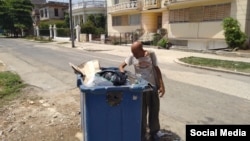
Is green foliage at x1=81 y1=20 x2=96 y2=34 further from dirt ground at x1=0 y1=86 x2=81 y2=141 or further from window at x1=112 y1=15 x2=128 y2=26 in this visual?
dirt ground at x1=0 y1=86 x2=81 y2=141

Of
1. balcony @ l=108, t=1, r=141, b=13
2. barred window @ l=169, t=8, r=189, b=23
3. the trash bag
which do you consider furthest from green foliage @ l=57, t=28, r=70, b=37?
the trash bag

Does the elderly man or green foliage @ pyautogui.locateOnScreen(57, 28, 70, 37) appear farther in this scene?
green foliage @ pyautogui.locateOnScreen(57, 28, 70, 37)

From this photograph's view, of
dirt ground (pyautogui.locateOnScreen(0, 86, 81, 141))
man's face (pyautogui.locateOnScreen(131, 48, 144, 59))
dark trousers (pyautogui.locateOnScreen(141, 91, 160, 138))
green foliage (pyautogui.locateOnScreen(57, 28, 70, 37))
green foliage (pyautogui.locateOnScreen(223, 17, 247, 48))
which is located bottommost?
dirt ground (pyautogui.locateOnScreen(0, 86, 81, 141))

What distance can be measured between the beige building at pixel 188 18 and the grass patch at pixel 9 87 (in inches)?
604

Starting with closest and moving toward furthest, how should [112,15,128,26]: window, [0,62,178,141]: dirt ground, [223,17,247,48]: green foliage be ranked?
[0,62,178,141]: dirt ground, [223,17,247,48]: green foliage, [112,15,128,26]: window

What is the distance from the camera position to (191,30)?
926 inches

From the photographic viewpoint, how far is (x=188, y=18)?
24.1m

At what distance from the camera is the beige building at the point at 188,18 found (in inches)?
780

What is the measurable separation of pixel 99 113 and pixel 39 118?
104 inches

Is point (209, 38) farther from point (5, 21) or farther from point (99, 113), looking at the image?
point (5, 21)

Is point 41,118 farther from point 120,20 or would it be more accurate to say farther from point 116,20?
point 116,20

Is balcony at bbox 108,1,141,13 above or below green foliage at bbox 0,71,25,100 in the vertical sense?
above

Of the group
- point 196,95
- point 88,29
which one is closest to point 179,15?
point 88,29

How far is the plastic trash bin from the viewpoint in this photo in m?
3.14
